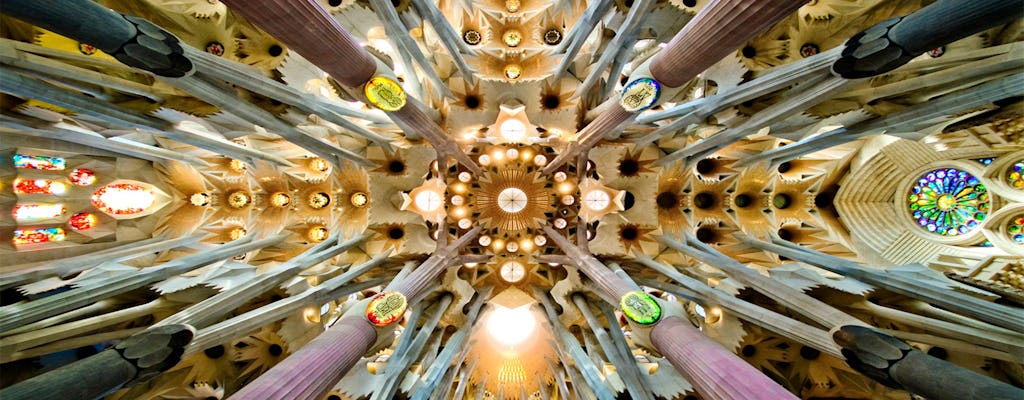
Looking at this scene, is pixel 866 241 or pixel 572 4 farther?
pixel 572 4

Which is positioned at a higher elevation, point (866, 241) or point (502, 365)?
point (866, 241)

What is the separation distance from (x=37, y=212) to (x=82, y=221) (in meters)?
1.19

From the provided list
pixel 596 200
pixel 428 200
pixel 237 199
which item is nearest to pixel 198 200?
pixel 237 199

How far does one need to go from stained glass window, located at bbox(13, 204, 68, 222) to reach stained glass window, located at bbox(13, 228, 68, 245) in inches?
13.4

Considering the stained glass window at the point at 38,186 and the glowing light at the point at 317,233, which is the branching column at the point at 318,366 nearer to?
the glowing light at the point at 317,233

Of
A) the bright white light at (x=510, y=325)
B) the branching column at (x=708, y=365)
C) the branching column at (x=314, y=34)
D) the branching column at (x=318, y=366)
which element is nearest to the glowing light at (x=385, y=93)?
the branching column at (x=314, y=34)

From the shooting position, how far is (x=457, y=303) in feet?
51.1

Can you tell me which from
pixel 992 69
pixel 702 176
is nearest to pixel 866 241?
pixel 702 176

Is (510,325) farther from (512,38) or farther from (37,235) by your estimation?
(37,235)

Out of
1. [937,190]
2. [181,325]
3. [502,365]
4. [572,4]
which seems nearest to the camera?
[181,325]

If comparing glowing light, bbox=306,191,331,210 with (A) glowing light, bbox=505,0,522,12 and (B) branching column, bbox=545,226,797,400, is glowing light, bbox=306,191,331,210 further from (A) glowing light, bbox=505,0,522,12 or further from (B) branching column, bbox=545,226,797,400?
(B) branching column, bbox=545,226,797,400

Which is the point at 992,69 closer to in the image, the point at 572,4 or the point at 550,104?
the point at 550,104

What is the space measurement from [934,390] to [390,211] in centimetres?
1468

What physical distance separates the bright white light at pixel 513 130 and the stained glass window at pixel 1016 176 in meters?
16.1
